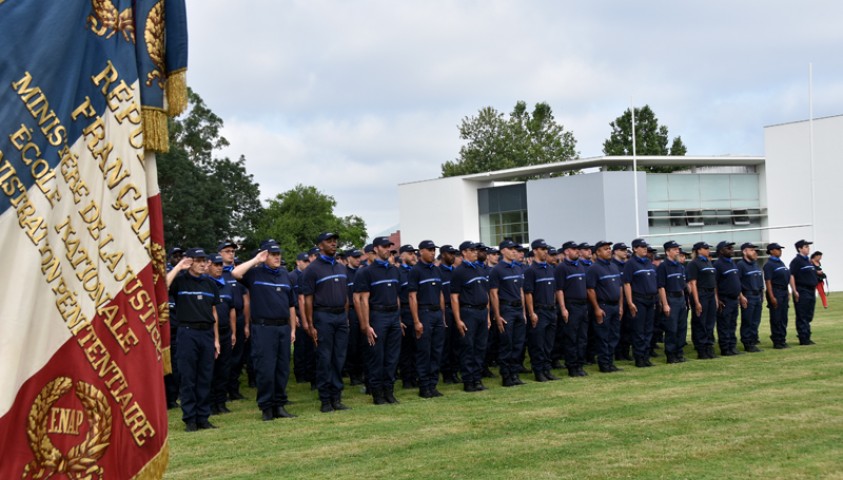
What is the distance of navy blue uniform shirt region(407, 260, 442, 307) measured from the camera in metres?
12.0

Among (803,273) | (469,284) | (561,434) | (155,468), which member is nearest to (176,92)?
(155,468)

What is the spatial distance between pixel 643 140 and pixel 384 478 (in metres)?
71.0

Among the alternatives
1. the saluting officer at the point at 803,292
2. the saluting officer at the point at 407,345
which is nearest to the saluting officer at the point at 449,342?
the saluting officer at the point at 407,345

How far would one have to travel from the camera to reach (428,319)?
11977 millimetres

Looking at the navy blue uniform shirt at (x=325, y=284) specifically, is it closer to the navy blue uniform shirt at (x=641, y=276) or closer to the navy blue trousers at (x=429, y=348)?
the navy blue trousers at (x=429, y=348)

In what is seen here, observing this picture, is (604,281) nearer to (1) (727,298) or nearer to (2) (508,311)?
(2) (508,311)

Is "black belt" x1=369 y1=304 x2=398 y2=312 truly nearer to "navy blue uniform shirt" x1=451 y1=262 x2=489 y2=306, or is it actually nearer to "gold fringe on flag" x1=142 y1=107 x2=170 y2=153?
"navy blue uniform shirt" x1=451 y1=262 x2=489 y2=306

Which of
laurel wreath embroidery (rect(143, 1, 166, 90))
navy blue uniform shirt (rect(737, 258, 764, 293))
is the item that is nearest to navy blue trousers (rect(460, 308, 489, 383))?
navy blue uniform shirt (rect(737, 258, 764, 293))

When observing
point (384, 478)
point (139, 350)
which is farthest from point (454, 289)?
point (139, 350)

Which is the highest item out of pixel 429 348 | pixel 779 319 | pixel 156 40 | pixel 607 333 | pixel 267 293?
pixel 156 40

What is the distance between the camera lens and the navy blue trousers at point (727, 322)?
613 inches

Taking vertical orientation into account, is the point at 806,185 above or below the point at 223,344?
above

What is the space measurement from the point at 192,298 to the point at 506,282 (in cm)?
480

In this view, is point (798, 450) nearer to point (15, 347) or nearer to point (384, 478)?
point (384, 478)
